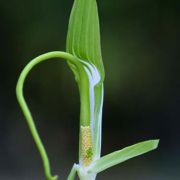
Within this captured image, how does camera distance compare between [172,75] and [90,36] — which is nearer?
[90,36]

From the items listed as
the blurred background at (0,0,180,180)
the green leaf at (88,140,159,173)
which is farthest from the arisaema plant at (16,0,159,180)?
the blurred background at (0,0,180,180)

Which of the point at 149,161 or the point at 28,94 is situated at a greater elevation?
the point at 28,94

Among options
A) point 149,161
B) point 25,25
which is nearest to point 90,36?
point 25,25

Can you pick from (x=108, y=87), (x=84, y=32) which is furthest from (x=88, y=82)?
(x=108, y=87)

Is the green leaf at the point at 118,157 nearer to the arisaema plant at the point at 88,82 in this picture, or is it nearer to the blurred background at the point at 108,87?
the arisaema plant at the point at 88,82

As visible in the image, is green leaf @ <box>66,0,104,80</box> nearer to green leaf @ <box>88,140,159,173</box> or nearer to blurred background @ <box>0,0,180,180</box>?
green leaf @ <box>88,140,159,173</box>

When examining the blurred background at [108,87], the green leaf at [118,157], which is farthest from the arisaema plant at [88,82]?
the blurred background at [108,87]

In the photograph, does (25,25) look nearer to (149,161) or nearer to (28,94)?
(28,94)
